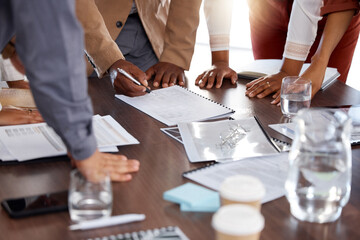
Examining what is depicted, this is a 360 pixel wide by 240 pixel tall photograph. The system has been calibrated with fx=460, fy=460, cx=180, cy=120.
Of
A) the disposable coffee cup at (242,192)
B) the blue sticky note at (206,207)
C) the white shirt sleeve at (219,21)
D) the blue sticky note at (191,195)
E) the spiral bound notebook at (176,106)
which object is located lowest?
the spiral bound notebook at (176,106)

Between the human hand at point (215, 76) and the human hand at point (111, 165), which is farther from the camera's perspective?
the human hand at point (215, 76)

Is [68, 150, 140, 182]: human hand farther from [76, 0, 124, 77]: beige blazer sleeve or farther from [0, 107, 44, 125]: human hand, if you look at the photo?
[76, 0, 124, 77]: beige blazer sleeve

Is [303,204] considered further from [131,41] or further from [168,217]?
[131,41]

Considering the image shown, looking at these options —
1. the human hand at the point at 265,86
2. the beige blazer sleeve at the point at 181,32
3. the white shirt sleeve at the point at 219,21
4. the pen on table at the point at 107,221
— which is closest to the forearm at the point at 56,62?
the pen on table at the point at 107,221

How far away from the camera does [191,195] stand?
3.18 ft

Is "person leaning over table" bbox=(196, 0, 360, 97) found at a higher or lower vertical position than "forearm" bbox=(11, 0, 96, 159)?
lower

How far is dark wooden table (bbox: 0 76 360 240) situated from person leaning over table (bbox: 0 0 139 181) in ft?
0.39

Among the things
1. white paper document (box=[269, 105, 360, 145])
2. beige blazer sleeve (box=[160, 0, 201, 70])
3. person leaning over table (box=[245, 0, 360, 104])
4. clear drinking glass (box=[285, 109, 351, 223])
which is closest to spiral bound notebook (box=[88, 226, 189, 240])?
clear drinking glass (box=[285, 109, 351, 223])

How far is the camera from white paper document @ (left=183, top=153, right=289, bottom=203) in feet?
3.43

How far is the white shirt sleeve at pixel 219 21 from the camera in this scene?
2.18 metres

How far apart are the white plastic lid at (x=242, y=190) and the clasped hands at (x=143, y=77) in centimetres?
96

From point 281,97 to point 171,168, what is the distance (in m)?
0.60

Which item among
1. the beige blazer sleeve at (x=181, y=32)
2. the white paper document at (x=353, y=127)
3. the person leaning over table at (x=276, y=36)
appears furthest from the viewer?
the beige blazer sleeve at (x=181, y=32)

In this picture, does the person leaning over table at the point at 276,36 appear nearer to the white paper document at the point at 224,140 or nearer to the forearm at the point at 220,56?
the forearm at the point at 220,56
